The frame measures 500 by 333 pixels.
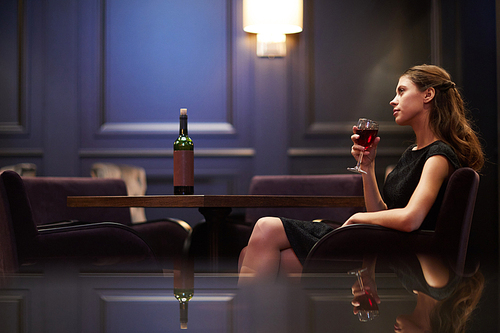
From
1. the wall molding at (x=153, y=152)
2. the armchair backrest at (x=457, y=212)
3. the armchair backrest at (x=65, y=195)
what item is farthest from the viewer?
the wall molding at (x=153, y=152)

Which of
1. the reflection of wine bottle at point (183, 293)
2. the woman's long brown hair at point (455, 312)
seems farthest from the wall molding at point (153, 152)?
the woman's long brown hair at point (455, 312)

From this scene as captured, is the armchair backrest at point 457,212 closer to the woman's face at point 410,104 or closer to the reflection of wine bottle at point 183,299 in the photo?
the woman's face at point 410,104

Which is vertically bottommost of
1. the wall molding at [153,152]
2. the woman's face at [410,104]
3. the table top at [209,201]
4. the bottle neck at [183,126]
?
the table top at [209,201]

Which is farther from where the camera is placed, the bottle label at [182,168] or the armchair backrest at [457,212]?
the bottle label at [182,168]

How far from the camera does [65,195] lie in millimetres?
2250

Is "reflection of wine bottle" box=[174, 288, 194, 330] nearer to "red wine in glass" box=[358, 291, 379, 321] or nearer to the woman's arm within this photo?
"red wine in glass" box=[358, 291, 379, 321]

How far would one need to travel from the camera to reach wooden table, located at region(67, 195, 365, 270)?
139 cm

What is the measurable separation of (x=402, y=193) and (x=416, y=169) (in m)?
0.10

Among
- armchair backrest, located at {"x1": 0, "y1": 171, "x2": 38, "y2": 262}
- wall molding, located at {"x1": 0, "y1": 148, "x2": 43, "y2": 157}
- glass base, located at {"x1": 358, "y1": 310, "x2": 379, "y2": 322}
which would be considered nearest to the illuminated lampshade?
wall molding, located at {"x1": 0, "y1": 148, "x2": 43, "y2": 157}

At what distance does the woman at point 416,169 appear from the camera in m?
1.34

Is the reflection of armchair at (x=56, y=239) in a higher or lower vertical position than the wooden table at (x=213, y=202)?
lower

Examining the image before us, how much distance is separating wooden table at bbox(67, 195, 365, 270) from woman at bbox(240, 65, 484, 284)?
4.3 inches

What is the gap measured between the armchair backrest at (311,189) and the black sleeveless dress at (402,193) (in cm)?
71

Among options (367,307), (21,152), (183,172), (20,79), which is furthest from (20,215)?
(20,79)
